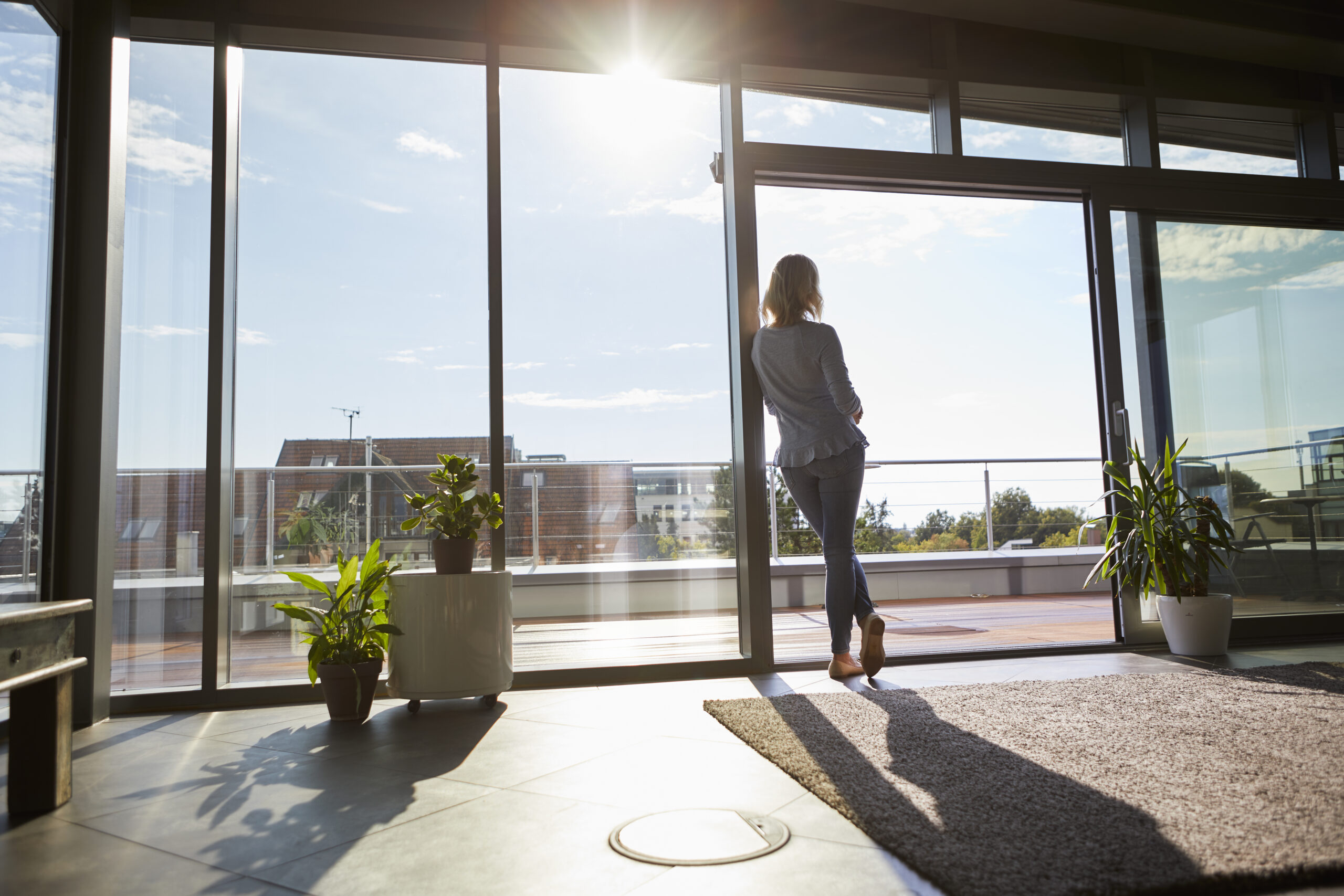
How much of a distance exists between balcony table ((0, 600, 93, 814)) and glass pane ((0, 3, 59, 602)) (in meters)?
0.79

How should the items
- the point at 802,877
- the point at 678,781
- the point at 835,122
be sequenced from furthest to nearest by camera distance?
the point at 835,122
the point at 678,781
the point at 802,877

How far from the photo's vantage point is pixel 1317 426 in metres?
3.79

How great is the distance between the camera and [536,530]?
3.08 m

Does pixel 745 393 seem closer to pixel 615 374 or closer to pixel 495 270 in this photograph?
pixel 615 374

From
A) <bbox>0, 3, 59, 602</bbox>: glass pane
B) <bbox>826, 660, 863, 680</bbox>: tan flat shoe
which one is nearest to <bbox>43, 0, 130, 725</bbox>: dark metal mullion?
<bbox>0, 3, 59, 602</bbox>: glass pane

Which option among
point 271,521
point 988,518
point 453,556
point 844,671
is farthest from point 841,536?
point 988,518

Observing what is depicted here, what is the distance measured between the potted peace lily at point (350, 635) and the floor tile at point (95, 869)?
2.82 feet

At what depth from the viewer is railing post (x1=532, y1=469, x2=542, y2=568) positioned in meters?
3.07

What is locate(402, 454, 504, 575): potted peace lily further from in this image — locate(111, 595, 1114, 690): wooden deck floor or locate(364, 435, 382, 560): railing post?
locate(111, 595, 1114, 690): wooden deck floor

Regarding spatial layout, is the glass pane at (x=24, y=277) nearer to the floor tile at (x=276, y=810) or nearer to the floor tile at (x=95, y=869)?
the floor tile at (x=276, y=810)

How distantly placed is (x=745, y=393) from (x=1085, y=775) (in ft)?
5.95

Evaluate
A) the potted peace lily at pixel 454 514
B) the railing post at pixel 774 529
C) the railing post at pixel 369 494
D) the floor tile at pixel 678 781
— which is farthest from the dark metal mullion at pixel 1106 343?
the railing post at pixel 369 494

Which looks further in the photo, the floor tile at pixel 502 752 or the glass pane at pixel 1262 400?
the glass pane at pixel 1262 400

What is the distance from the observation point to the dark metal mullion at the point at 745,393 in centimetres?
310
